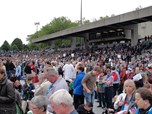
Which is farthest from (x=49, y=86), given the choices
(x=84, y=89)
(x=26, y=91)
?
(x=84, y=89)

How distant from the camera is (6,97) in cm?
730

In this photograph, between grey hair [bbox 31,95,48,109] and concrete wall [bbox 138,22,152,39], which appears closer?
grey hair [bbox 31,95,48,109]

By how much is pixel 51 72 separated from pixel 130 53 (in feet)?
95.8

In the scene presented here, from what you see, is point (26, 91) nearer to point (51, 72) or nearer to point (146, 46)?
point (51, 72)

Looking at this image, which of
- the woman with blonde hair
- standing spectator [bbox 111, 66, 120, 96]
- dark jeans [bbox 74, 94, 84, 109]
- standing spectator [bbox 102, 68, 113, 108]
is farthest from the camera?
standing spectator [bbox 111, 66, 120, 96]

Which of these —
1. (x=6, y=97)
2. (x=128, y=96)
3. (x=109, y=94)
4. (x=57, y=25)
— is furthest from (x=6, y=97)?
(x=57, y=25)

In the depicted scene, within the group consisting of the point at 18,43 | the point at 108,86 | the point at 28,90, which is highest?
the point at 18,43

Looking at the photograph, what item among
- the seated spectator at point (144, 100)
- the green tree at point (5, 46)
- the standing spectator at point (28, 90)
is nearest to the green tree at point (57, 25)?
the green tree at point (5, 46)

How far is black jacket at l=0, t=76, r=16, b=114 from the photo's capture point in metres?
7.29

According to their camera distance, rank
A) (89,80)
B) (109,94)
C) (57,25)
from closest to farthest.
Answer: (89,80)
(109,94)
(57,25)

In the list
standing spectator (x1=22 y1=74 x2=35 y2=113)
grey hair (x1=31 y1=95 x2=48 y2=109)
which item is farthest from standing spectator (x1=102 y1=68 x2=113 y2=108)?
grey hair (x1=31 y1=95 x2=48 y2=109)

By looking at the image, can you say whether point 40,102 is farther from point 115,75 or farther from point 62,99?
point 115,75

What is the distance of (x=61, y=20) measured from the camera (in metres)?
122

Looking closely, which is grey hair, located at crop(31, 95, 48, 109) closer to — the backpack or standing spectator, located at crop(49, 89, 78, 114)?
standing spectator, located at crop(49, 89, 78, 114)
